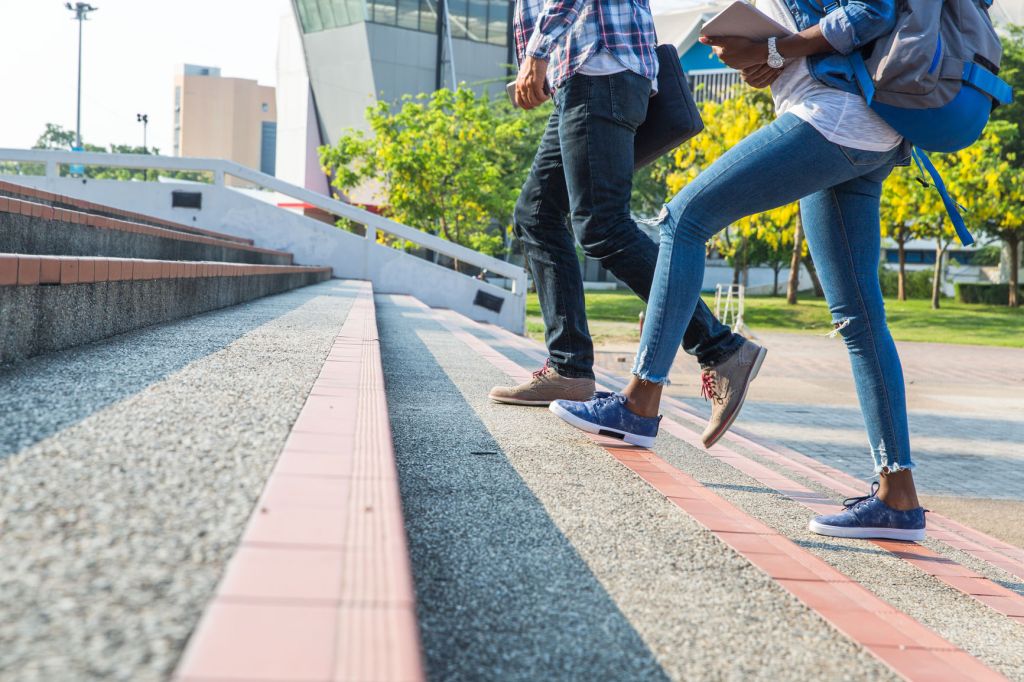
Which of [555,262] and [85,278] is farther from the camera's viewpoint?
[555,262]

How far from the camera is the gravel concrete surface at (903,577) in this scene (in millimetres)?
1957

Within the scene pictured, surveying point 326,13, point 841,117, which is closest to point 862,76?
point 841,117

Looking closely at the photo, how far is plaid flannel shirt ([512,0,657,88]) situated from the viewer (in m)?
3.07

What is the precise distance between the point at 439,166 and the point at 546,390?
20.2 m

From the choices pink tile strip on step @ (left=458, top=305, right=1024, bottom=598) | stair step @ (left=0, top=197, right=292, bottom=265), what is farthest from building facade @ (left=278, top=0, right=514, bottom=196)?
pink tile strip on step @ (left=458, top=305, right=1024, bottom=598)

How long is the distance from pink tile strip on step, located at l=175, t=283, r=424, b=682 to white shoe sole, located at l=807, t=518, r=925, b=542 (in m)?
1.38

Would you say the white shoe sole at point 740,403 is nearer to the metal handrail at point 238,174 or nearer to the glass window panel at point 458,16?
the metal handrail at point 238,174

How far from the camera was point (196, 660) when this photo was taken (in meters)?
0.90

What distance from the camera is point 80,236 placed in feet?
14.3

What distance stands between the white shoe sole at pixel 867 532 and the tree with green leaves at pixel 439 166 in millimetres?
20612

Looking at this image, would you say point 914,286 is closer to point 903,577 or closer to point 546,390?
point 546,390

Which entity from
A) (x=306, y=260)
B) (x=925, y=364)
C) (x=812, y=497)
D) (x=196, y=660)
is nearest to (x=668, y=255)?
(x=812, y=497)

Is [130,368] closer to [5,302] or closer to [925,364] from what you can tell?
[5,302]

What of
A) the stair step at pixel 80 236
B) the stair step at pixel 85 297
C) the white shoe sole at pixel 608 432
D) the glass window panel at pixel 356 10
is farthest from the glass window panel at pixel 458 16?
the white shoe sole at pixel 608 432
